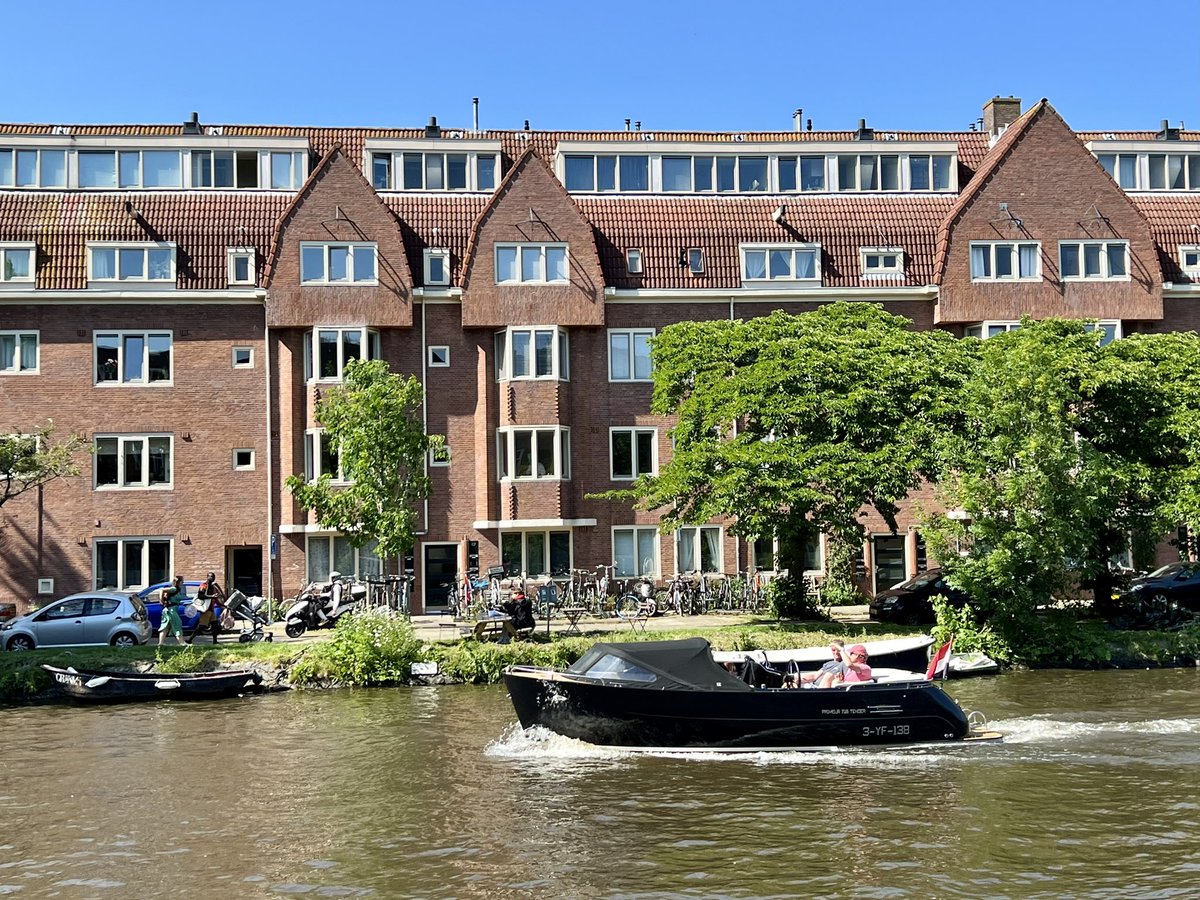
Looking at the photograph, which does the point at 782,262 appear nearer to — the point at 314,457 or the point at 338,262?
the point at 338,262

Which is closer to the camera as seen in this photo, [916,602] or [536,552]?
[916,602]

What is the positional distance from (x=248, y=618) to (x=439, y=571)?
987 cm

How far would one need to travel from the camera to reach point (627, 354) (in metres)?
45.9

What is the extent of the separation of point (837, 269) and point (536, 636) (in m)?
20.2

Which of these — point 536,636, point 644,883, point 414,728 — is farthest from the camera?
point 536,636

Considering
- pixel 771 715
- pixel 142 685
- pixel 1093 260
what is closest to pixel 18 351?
pixel 142 685

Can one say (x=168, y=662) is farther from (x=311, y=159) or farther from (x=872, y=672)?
(x=311, y=159)

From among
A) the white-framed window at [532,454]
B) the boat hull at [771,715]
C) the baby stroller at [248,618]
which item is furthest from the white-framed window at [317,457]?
the boat hull at [771,715]

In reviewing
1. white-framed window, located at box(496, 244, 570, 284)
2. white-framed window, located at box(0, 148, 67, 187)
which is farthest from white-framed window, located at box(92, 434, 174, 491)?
white-framed window, located at box(496, 244, 570, 284)

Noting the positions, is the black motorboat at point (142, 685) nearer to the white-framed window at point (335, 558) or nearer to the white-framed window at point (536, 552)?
the white-framed window at point (335, 558)

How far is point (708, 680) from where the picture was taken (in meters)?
23.5

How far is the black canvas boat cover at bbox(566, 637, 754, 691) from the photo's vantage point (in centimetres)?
2334

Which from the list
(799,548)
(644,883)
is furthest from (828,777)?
(799,548)

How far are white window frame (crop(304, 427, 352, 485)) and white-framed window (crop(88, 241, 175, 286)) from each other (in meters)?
7.16
